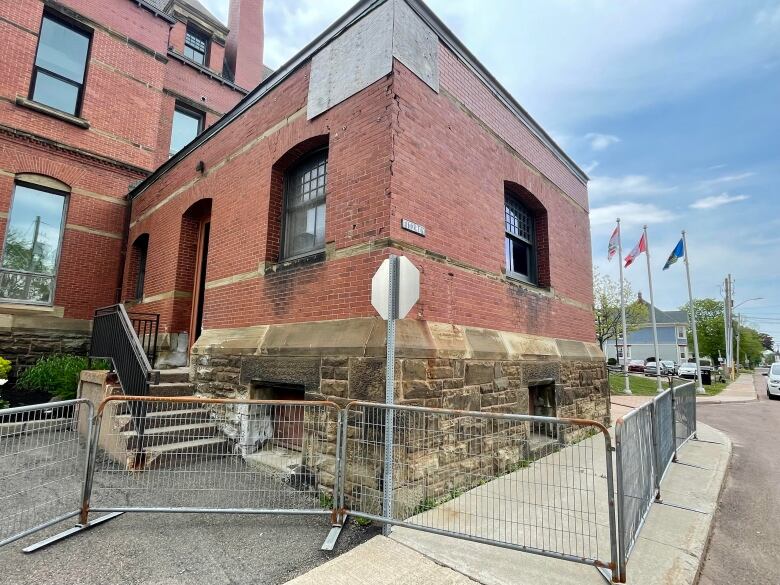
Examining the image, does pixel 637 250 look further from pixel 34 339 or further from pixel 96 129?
pixel 34 339

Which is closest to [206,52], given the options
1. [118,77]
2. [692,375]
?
[118,77]

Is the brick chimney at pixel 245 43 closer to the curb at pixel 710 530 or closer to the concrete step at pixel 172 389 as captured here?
the concrete step at pixel 172 389

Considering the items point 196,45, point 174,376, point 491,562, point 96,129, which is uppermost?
point 196,45

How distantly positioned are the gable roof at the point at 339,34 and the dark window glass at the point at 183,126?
522 centimetres

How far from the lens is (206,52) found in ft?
53.4

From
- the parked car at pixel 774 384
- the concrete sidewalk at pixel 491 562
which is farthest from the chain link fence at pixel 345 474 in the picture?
the parked car at pixel 774 384

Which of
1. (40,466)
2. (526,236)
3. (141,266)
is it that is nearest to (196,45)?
(141,266)

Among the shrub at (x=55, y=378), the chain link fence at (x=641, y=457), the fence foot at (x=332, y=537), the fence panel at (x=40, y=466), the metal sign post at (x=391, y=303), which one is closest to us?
the chain link fence at (x=641, y=457)

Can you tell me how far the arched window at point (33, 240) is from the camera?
1000 centimetres

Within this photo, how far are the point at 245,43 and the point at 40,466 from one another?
18089mm

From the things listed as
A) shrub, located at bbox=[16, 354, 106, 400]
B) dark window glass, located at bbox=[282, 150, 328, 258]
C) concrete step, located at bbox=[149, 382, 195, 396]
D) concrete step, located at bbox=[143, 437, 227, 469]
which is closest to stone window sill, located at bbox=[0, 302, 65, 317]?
shrub, located at bbox=[16, 354, 106, 400]

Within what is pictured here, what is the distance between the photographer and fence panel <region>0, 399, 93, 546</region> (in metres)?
3.59

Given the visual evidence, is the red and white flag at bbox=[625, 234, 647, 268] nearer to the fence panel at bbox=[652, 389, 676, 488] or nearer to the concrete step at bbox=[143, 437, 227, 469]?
the fence panel at bbox=[652, 389, 676, 488]

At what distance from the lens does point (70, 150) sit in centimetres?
1072
